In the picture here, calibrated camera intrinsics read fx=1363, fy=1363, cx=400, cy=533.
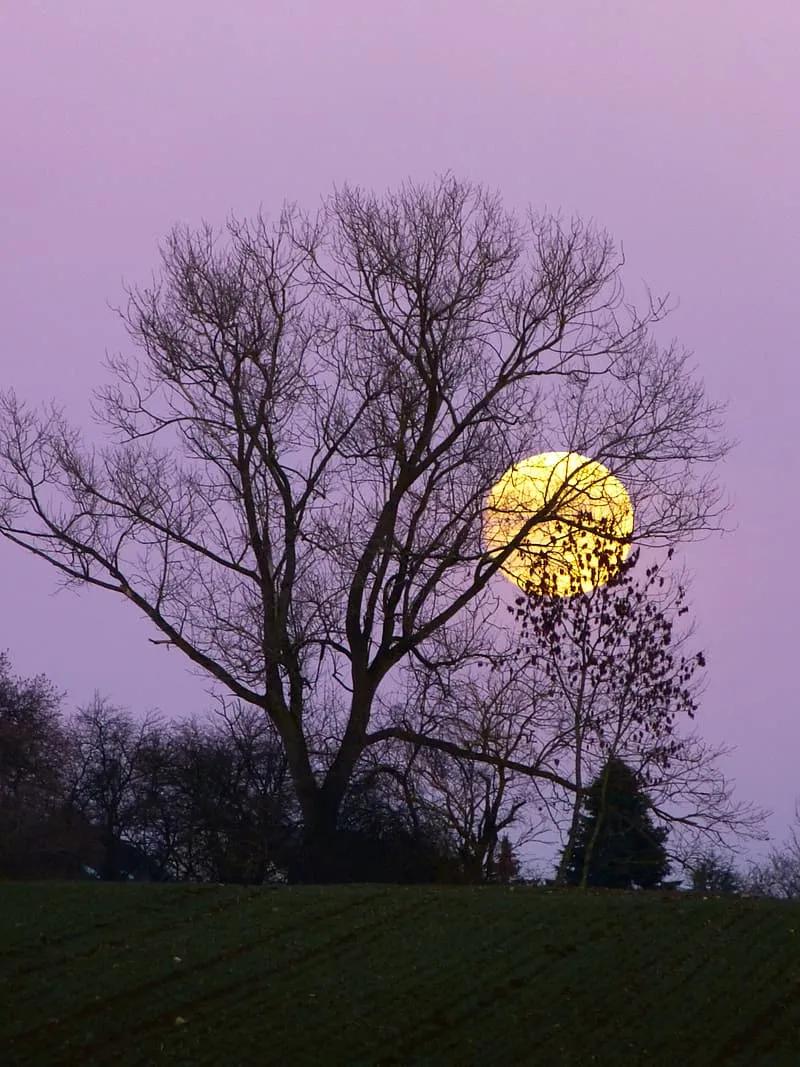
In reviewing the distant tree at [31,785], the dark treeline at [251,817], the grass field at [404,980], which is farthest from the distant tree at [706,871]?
the distant tree at [31,785]

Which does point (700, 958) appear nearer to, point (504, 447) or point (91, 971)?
point (91, 971)

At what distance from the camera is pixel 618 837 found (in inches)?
985

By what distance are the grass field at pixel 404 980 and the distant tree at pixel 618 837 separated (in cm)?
817

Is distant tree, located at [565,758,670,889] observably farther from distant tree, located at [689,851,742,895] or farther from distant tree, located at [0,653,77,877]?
distant tree, located at [0,653,77,877]

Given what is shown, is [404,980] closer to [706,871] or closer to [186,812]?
[706,871]

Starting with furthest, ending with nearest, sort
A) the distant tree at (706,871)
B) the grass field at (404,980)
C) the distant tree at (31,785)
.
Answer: the distant tree at (31,785) → the distant tree at (706,871) → the grass field at (404,980)

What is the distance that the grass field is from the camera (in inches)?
402

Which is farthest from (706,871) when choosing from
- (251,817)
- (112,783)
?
(112,783)

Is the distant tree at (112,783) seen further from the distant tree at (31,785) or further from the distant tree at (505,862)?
the distant tree at (505,862)

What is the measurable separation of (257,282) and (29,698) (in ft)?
85.1

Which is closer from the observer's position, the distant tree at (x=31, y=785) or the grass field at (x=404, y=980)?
the grass field at (x=404, y=980)

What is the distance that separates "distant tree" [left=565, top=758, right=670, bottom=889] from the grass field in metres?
8.17

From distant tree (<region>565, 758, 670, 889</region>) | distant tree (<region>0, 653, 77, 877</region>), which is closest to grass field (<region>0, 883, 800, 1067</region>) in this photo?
distant tree (<region>565, 758, 670, 889</region>)

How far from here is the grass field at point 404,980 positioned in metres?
10.2
